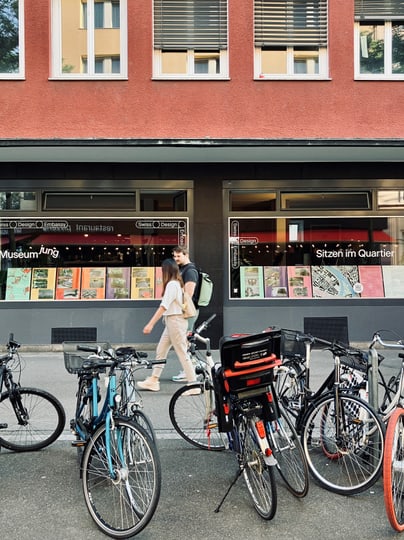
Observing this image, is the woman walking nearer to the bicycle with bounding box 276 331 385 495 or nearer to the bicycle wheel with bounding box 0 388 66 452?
the bicycle wheel with bounding box 0 388 66 452

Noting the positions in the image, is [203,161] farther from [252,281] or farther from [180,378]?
[180,378]

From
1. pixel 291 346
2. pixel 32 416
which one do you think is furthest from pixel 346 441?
pixel 32 416

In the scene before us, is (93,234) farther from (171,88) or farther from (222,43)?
(222,43)

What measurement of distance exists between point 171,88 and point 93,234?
3062mm

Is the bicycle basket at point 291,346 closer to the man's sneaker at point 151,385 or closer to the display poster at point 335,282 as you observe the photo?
the man's sneaker at point 151,385

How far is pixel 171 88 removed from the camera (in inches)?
353

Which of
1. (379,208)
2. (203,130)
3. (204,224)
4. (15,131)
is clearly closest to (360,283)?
(379,208)

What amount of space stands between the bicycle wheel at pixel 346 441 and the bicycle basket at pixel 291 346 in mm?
734

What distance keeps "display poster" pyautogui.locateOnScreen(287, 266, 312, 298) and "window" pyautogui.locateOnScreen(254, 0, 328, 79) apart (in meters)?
3.54

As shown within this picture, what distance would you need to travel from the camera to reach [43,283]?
9797mm

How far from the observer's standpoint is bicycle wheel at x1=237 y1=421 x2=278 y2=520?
11.2 ft

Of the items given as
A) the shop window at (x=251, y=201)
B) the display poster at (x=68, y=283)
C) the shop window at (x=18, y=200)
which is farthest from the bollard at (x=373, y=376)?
the shop window at (x=18, y=200)

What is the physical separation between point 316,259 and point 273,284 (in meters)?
0.98

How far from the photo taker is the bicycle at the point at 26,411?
4.63 m
